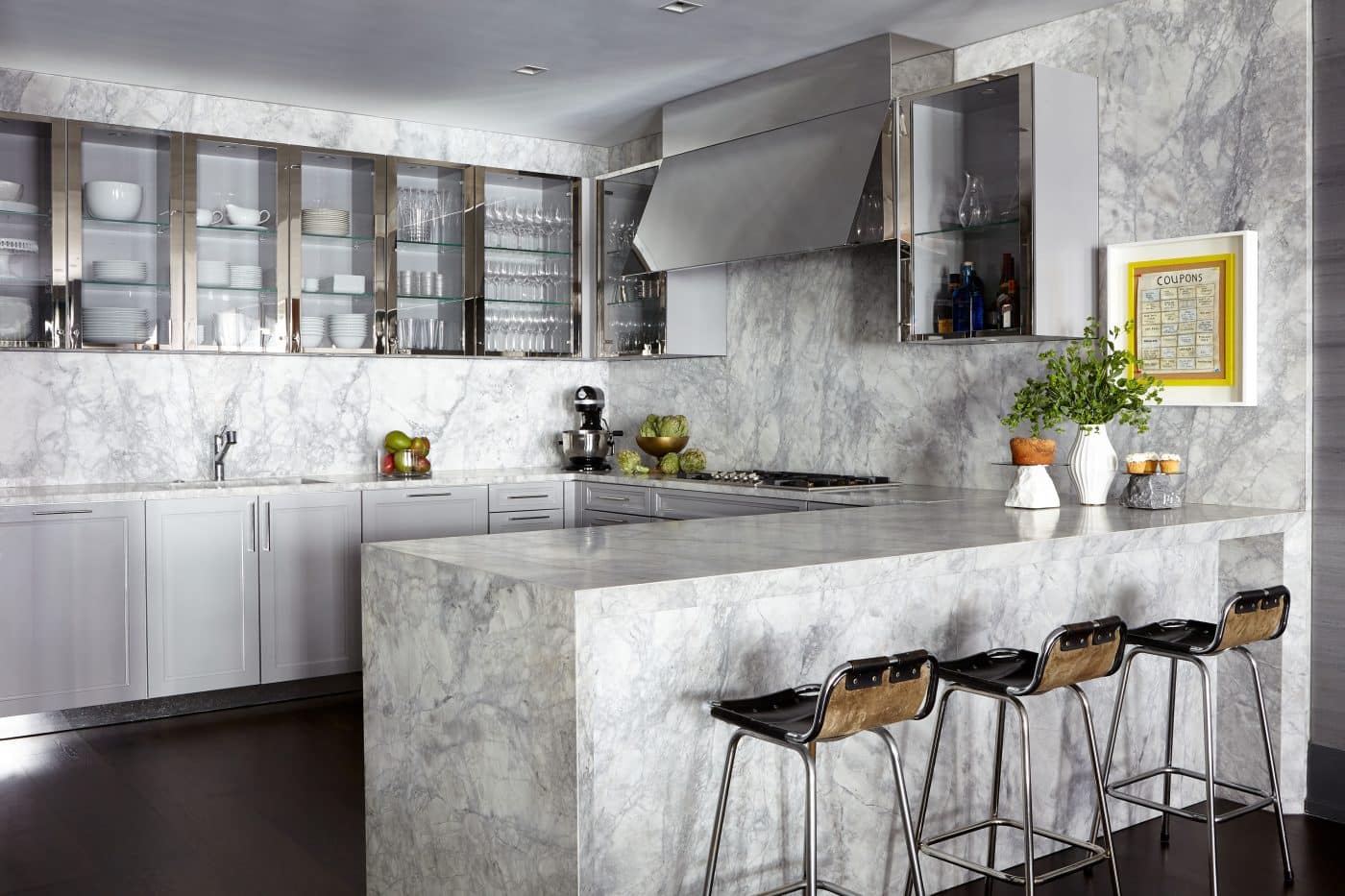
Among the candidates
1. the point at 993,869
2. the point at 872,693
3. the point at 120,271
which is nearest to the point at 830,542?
the point at 872,693

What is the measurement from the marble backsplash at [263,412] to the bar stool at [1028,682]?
12.1 feet

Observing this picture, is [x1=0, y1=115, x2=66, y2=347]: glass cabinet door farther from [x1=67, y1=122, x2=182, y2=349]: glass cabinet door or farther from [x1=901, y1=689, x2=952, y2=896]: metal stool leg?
[x1=901, y1=689, x2=952, y2=896]: metal stool leg

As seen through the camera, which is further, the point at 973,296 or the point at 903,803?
the point at 973,296

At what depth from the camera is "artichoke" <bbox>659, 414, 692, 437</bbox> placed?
5949mm

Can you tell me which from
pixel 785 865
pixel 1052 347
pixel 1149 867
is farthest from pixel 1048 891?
pixel 1052 347

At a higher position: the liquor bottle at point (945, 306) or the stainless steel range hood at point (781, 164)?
the stainless steel range hood at point (781, 164)

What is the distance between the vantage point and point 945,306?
4.30 metres

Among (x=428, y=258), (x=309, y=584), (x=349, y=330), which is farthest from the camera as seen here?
(x=428, y=258)

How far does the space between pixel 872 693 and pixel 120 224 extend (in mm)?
4110

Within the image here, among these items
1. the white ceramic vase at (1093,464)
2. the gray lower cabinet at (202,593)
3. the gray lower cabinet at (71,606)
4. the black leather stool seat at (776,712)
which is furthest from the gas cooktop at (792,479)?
the gray lower cabinet at (71,606)

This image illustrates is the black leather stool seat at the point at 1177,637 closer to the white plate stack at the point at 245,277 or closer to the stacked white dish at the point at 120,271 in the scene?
the white plate stack at the point at 245,277

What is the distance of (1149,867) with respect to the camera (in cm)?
331

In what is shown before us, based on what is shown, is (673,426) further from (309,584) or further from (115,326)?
(115,326)

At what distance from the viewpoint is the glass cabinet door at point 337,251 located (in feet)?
17.8
